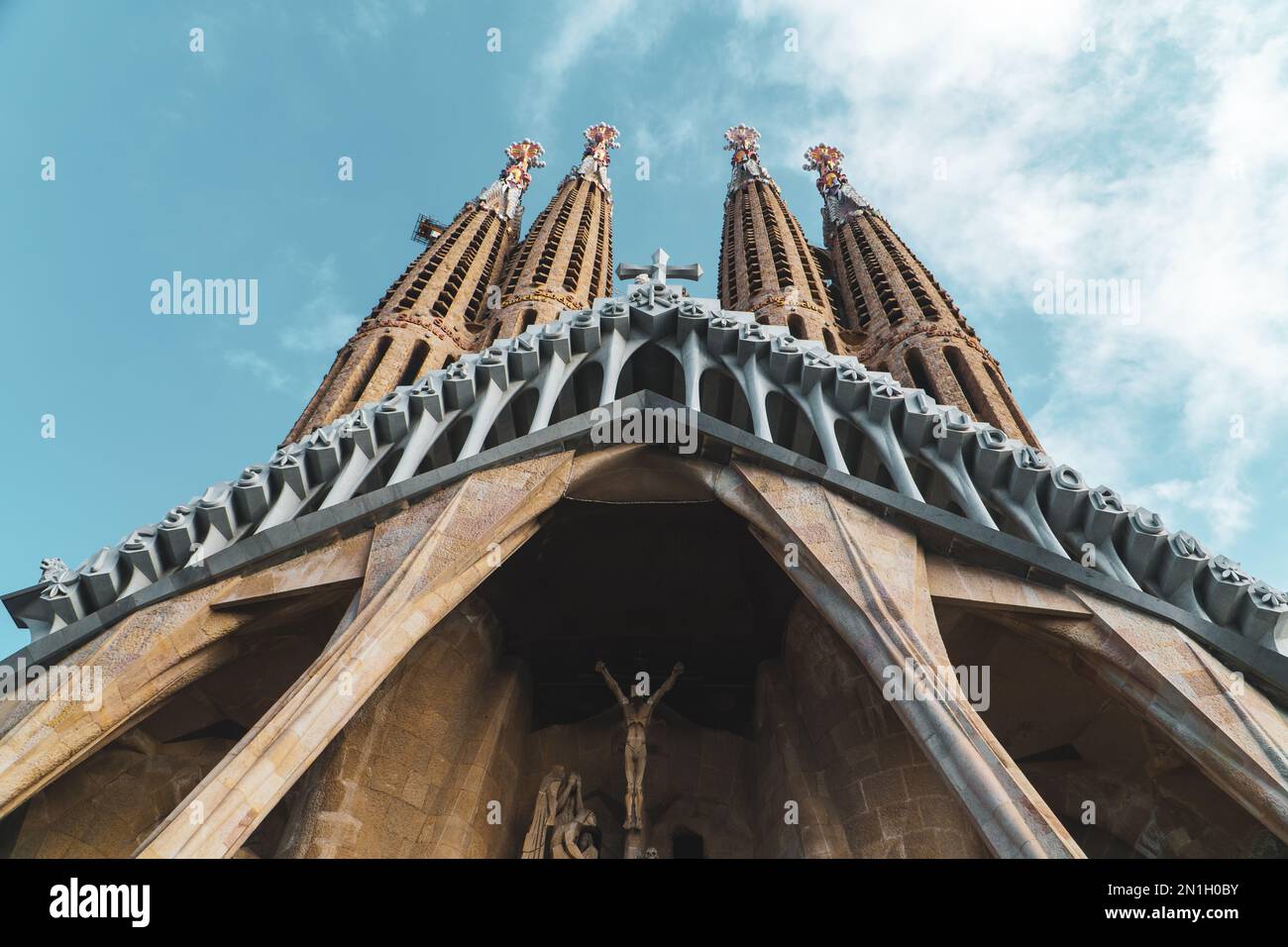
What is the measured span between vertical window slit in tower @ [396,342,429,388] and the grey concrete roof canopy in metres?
9.25

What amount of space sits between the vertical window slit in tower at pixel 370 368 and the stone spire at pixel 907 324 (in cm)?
1021

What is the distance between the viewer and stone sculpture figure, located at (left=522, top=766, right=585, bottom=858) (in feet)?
31.5

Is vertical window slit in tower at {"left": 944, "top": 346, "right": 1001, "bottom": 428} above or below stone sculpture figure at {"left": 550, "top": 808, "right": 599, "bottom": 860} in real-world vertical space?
above

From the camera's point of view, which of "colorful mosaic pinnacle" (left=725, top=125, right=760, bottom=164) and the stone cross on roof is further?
"colorful mosaic pinnacle" (left=725, top=125, right=760, bottom=164)

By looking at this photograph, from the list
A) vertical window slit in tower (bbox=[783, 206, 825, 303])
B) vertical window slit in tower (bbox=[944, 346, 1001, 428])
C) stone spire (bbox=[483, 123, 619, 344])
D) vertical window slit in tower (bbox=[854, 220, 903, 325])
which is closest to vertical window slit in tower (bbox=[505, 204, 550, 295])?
stone spire (bbox=[483, 123, 619, 344])

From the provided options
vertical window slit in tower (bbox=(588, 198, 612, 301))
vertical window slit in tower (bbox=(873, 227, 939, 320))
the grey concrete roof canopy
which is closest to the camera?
the grey concrete roof canopy

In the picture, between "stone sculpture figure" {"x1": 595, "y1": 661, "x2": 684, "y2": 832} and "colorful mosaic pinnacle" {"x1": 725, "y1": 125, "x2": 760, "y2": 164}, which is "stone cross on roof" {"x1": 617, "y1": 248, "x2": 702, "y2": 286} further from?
"colorful mosaic pinnacle" {"x1": 725, "y1": 125, "x2": 760, "y2": 164}

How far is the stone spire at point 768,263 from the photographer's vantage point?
77.9 ft

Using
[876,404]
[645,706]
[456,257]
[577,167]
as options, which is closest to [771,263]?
[456,257]

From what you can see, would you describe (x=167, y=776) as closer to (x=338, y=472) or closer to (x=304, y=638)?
(x=304, y=638)

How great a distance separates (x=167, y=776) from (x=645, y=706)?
444 centimetres

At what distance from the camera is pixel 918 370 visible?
21.3m

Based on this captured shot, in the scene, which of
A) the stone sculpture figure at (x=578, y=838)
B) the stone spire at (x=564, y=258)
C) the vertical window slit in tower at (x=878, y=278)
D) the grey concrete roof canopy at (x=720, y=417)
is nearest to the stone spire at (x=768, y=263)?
the vertical window slit in tower at (x=878, y=278)

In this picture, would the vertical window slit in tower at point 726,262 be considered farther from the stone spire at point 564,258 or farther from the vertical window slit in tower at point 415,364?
the vertical window slit in tower at point 415,364
